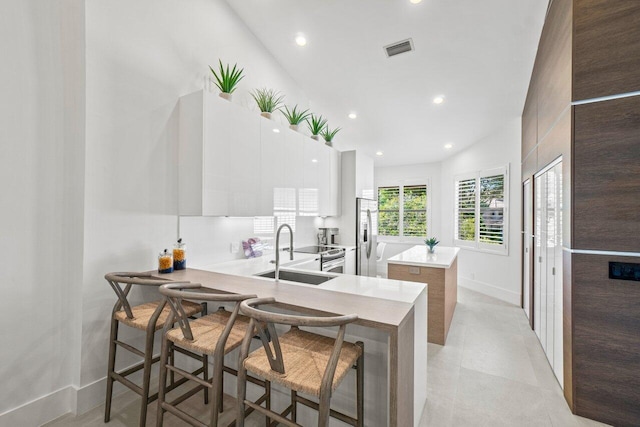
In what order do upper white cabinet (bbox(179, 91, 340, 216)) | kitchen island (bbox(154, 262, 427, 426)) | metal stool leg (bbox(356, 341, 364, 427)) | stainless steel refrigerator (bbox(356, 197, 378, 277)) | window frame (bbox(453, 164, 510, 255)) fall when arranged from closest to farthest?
kitchen island (bbox(154, 262, 427, 426)) < metal stool leg (bbox(356, 341, 364, 427)) < upper white cabinet (bbox(179, 91, 340, 216)) < stainless steel refrigerator (bbox(356, 197, 378, 277)) < window frame (bbox(453, 164, 510, 255))

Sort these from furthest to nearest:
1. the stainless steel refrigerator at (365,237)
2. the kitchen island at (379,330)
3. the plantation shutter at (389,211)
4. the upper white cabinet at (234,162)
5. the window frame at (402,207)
→ the plantation shutter at (389,211)
the window frame at (402,207)
the stainless steel refrigerator at (365,237)
the upper white cabinet at (234,162)
the kitchen island at (379,330)

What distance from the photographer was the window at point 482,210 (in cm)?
483

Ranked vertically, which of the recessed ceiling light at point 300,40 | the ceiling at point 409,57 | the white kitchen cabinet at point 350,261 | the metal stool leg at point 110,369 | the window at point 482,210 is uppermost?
the recessed ceiling light at point 300,40

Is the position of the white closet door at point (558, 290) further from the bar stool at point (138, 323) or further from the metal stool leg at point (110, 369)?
the metal stool leg at point (110, 369)

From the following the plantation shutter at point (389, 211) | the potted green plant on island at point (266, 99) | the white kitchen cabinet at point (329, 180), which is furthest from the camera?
the plantation shutter at point (389, 211)

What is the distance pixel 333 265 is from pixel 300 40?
2.88m

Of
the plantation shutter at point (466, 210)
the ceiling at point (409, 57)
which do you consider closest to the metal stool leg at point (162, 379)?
the ceiling at point (409, 57)

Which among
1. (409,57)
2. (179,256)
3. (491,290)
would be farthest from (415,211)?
(179,256)

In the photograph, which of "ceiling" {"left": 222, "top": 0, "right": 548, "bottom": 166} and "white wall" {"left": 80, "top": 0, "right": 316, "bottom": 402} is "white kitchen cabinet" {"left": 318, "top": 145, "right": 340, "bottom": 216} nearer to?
"ceiling" {"left": 222, "top": 0, "right": 548, "bottom": 166}

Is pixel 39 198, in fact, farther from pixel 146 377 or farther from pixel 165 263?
pixel 146 377

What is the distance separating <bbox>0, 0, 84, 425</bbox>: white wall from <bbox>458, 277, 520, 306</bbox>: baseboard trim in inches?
216

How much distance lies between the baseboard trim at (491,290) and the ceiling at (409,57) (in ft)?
9.20

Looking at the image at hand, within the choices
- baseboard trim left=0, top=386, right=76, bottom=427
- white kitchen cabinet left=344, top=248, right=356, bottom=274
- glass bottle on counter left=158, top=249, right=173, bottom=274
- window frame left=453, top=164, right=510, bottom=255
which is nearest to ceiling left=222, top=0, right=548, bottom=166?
window frame left=453, top=164, right=510, bottom=255

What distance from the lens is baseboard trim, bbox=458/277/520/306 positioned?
444 cm
